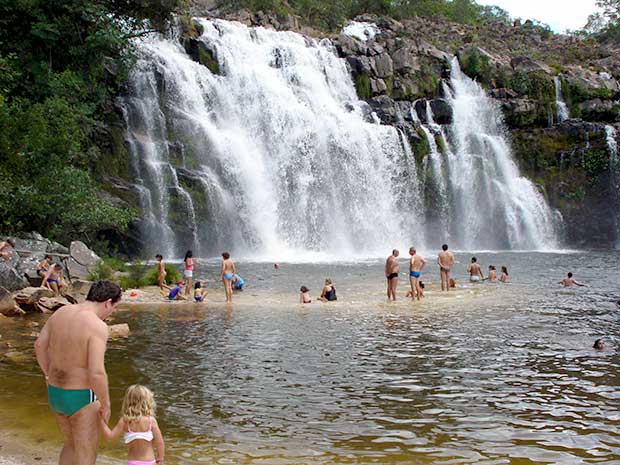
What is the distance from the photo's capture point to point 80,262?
1969cm

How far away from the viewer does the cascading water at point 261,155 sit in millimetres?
31125

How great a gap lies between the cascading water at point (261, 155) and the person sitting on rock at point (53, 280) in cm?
1233

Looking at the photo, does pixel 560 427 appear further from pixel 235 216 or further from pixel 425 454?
pixel 235 216

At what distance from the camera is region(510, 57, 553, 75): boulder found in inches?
1866

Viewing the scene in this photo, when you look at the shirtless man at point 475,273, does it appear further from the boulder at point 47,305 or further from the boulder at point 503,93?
the boulder at point 503,93

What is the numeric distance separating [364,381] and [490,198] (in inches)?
1380

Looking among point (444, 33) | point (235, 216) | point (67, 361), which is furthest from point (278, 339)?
point (444, 33)

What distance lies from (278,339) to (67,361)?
23.3ft

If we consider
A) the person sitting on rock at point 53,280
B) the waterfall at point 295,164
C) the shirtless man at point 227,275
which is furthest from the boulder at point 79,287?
the waterfall at point 295,164

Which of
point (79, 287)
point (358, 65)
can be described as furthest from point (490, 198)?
point (79, 287)

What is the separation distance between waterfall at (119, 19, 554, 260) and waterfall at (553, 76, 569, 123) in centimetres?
477

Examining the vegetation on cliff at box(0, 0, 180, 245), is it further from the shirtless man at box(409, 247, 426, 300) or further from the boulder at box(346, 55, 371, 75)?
the boulder at box(346, 55, 371, 75)

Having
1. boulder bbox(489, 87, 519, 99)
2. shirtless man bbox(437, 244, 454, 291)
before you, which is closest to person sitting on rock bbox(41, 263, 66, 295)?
shirtless man bbox(437, 244, 454, 291)

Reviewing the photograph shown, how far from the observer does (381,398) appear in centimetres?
775
